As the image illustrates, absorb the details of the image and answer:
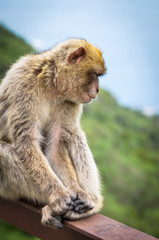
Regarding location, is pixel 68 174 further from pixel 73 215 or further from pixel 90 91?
pixel 90 91

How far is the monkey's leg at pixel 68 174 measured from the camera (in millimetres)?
2383

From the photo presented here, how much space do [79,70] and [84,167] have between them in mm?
809

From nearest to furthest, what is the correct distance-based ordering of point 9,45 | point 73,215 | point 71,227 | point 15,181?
point 71,227 → point 73,215 → point 15,181 → point 9,45

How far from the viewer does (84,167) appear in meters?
2.77

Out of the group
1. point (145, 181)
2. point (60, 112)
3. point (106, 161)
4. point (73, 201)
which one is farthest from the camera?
point (145, 181)

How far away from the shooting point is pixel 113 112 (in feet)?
29.9

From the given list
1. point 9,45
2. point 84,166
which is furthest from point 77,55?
point 9,45

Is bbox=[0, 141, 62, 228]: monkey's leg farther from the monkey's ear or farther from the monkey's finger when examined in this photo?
the monkey's ear

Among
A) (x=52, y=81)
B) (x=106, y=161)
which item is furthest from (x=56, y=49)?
(x=106, y=161)

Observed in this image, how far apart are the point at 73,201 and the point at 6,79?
117cm

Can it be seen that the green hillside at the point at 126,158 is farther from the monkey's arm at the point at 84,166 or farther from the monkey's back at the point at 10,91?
the monkey's back at the point at 10,91

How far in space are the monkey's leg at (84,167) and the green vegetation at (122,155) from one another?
4.75 metres

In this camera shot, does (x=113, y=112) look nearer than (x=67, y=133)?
No

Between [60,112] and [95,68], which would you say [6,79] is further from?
[95,68]
